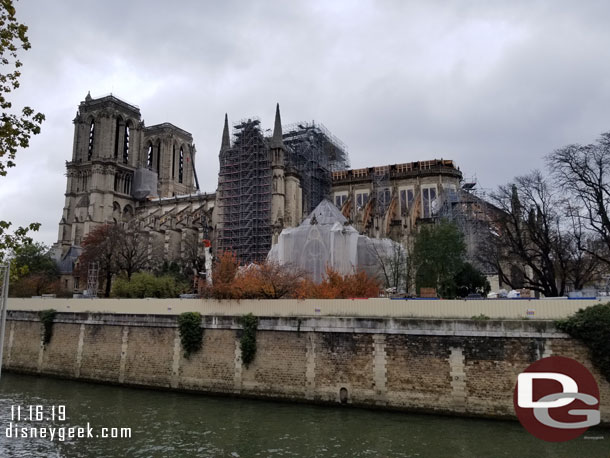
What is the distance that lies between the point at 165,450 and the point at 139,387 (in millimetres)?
10410

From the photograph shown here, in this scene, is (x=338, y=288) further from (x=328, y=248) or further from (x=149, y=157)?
(x=149, y=157)

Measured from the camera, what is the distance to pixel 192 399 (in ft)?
68.8

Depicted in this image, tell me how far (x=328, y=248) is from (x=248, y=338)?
663 inches

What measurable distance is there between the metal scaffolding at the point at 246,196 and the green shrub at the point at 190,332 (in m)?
24.3

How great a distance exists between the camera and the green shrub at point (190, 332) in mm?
22344

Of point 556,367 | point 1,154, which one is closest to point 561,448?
point 556,367

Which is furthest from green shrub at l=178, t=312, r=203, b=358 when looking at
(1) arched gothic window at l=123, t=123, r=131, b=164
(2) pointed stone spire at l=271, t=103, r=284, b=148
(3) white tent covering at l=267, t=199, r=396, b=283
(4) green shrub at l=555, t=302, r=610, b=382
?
(1) arched gothic window at l=123, t=123, r=131, b=164

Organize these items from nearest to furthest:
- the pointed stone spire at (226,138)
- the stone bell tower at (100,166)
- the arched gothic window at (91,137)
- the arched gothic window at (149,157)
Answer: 1. the pointed stone spire at (226,138)
2. the stone bell tower at (100,166)
3. the arched gothic window at (91,137)
4. the arched gothic window at (149,157)

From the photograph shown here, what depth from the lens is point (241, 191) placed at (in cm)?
5019

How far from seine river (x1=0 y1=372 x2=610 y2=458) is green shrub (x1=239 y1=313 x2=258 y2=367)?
174 centimetres

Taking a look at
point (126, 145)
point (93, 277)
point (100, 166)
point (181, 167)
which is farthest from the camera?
point (181, 167)

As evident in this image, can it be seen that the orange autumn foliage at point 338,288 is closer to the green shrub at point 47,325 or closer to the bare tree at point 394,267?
the bare tree at point 394,267

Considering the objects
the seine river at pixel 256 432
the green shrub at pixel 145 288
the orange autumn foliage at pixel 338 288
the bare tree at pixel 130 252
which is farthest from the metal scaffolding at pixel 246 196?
the seine river at pixel 256 432

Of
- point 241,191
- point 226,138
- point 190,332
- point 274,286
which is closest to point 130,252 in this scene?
point 241,191
